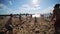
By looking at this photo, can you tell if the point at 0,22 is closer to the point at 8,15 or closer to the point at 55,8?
the point at 8,15

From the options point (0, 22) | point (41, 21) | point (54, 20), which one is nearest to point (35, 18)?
point (41, 21)

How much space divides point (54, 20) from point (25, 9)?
1.86ft

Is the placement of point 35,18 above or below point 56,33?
above

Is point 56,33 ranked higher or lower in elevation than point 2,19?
lower

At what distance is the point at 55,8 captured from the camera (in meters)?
2.50

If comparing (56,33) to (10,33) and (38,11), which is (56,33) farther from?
(10,33)

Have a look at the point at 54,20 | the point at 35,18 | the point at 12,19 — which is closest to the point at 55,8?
the point at 54,20

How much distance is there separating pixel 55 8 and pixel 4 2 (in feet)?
3.12

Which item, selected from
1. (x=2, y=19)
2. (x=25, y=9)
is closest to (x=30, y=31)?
(x=25, y=9)

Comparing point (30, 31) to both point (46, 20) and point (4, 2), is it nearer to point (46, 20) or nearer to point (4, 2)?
point (46, 20)

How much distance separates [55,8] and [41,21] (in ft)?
1.14

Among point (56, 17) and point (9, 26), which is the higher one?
point (56, 17)

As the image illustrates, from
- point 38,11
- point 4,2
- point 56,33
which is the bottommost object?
point 56,33

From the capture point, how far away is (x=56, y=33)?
245cm
